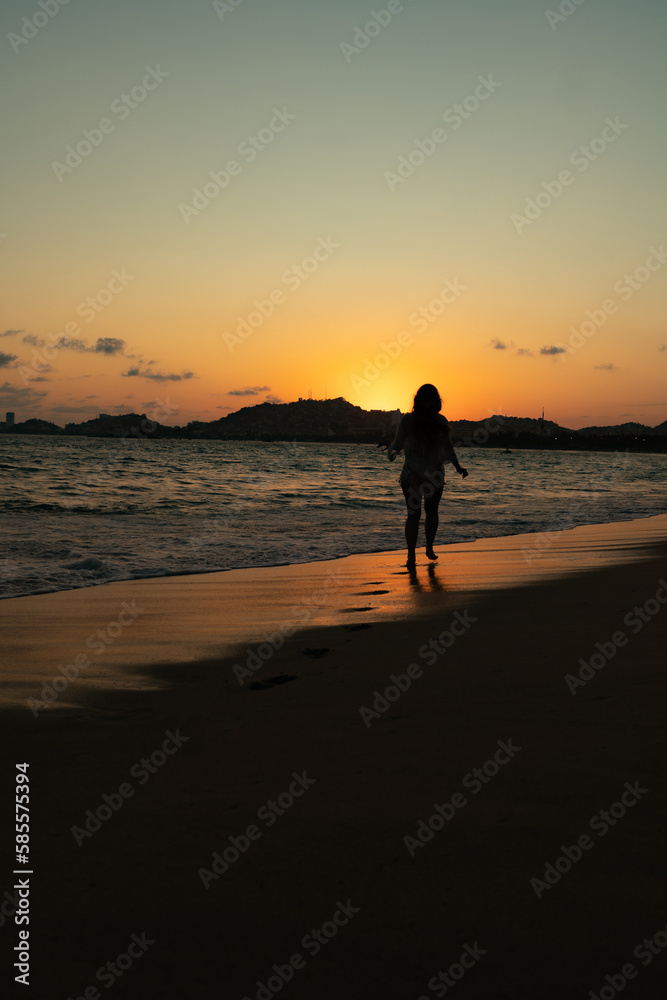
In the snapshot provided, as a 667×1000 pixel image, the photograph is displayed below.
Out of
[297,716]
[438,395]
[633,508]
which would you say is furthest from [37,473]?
[297,716]

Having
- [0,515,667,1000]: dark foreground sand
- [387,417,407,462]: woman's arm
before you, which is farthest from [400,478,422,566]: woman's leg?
[0,515,667,1000]: dark foreground sand

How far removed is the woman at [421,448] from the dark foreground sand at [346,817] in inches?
166

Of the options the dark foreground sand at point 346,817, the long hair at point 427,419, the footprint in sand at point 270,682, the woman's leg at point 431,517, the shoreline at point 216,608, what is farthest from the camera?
the woman's leg at point 431,517

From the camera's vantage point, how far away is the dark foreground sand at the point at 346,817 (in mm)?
1666

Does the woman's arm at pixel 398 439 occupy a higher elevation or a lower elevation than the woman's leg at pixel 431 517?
higher

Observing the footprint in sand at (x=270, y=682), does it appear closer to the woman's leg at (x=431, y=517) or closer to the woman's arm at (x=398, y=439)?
the woman's arm at (x=398, y=439)

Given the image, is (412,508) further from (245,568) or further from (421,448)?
(245,568)

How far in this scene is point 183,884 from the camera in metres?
1.96

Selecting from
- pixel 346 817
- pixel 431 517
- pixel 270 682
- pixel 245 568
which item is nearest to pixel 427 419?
pixel 431 517

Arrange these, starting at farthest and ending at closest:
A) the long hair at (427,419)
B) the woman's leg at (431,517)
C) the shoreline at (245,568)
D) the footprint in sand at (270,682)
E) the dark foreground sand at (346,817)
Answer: the woman's leg at (431,517) < the long hair at (427,419) < the shoreline at (245,568) < the footprint in sand at (270,682) < the dark foreground sand at (346,817)

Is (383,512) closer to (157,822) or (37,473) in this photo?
(157,822)

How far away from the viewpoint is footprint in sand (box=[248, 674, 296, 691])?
12.5 ft

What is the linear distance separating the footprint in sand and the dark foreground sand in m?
0.02

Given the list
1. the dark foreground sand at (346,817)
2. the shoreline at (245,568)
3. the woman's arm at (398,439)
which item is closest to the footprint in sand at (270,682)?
the dark foreground sand at (346,817)
